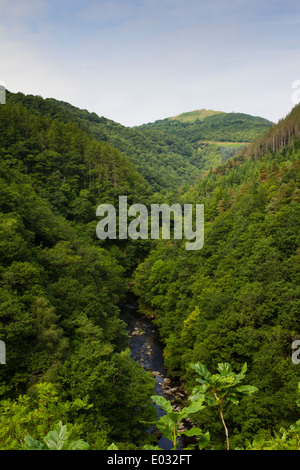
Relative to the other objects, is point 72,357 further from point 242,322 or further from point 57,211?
point 57,211

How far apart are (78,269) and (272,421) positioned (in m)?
28.1

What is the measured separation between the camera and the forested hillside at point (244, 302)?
23.8 meters

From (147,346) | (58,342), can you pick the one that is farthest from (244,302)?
(58,342)

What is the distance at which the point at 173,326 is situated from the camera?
43438 millimetres

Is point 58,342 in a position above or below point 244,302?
below

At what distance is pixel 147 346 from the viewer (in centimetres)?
4325

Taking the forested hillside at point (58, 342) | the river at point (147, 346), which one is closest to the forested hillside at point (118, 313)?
the forested hillside at point (58, 342)

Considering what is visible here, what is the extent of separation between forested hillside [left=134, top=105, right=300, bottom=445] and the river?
173cm

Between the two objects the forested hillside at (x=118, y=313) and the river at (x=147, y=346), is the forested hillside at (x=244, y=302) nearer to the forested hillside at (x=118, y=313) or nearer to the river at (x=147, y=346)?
the forested hillside at (x=118, y=313)

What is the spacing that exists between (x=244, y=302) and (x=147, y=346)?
60.4ft

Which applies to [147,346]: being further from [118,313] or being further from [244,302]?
[244,302]

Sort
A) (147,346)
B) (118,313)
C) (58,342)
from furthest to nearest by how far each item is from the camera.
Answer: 1. (118,313)
2. (147,346)
3. (58,342)

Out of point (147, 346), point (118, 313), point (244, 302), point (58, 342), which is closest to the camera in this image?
point (58, 342)

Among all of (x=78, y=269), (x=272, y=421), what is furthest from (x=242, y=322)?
(x=78, y=269)
